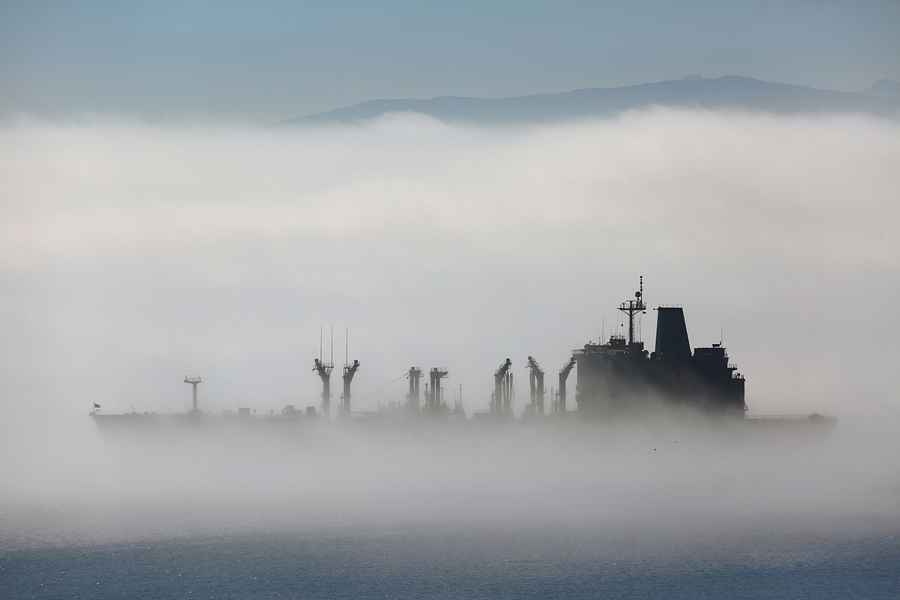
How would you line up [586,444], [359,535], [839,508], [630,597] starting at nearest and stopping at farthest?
[630,597] < [359,535] < [839,508] < [586,444]

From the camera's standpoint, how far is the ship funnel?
351ft

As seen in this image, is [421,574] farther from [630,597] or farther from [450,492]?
[450,492]

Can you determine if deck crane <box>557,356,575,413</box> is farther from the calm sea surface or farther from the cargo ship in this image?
the calm sea surface

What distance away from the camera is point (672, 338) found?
107m

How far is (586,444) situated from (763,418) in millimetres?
19926

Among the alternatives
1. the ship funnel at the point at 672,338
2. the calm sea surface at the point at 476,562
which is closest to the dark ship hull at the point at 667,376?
the ship funnel at the point at 672,338

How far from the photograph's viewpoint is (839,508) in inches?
3836

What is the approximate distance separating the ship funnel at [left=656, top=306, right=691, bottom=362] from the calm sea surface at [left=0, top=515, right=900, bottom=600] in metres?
22.3

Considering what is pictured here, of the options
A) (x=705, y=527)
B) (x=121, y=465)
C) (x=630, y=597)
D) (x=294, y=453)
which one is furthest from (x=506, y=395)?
(x=630, y=597)

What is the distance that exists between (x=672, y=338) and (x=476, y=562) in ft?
137

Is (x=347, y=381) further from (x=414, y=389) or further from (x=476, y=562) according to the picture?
(x=476, y=562)

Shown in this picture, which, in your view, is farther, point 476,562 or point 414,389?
point 414,389

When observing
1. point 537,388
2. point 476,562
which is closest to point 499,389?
point 537,388

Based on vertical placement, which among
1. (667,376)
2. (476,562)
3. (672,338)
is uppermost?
(672,338)
